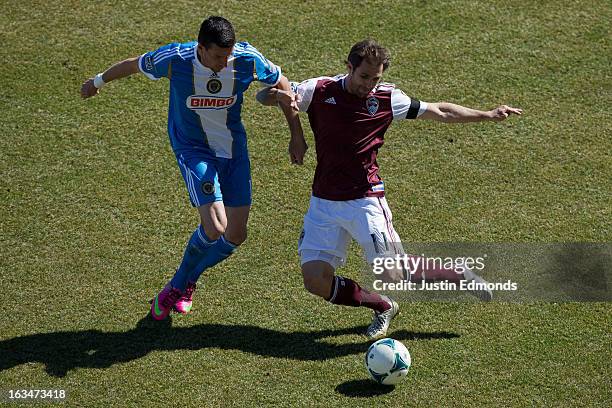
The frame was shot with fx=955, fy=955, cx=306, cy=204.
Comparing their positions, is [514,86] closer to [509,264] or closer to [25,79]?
[509,264]

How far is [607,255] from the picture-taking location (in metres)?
8.91

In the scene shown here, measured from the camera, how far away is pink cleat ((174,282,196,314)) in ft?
27.4

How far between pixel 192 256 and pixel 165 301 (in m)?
0.45

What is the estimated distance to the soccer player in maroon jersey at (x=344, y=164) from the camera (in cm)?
777

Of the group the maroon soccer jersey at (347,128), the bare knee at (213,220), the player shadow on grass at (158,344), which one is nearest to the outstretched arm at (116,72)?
the bare knee at (213,220)

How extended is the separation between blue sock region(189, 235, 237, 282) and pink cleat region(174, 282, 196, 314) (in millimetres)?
75

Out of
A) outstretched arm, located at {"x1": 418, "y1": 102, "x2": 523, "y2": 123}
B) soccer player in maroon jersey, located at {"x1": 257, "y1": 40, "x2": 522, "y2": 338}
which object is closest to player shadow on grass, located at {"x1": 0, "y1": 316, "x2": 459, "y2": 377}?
soccer player in maroon jersey, located at {"x1": 257, "y1": 40, "x2": 522, "y2": 338}

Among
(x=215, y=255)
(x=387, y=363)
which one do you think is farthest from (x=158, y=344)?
(x=387, y=363)

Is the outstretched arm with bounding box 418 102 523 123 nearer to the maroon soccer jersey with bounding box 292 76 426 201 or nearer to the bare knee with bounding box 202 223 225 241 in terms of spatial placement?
the maroon soccer jersey with bounding box 292 76 426 201

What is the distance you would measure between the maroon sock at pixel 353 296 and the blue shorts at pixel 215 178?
1.13 meters

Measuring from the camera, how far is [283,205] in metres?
9.44

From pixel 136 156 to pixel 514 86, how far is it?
168 inches

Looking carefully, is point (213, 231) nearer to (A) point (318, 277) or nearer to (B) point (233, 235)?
(B) point (233, 235)

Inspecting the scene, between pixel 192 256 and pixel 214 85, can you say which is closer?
pixel 214 85
